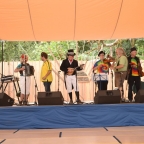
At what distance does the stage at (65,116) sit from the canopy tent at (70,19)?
6.46 ft

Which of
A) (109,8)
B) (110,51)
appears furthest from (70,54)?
(110,51)

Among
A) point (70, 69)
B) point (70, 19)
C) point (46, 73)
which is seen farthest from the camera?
point (46, 73)

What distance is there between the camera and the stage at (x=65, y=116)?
561 centimetres

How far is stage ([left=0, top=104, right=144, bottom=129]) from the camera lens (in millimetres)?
5609

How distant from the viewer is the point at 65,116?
5.61 m

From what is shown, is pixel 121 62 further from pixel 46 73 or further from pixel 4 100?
pixel 4 100

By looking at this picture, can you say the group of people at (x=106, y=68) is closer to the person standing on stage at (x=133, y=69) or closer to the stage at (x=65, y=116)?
the person standing on stage at (x=133, y=69)

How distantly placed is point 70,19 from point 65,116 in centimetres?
213

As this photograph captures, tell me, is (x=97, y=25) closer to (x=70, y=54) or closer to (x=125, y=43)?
(x=70, y=54)

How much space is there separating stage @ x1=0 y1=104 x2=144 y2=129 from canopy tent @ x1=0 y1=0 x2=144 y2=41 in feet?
6.46

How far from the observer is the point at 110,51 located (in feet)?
52.3

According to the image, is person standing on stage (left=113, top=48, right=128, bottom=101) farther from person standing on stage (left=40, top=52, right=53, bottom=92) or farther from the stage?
person standing on stage (left=40, top=52, right=53, bottom=92)

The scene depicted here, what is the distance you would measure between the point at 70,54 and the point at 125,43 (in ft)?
32.0

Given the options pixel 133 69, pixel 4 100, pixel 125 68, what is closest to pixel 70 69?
pixel 125 68
